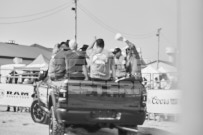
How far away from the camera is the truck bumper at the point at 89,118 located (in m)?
6.71

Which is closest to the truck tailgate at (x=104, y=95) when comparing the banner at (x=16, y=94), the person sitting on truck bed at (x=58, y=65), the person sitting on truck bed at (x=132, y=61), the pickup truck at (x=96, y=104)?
the pickup truck at (x=96, y=104)

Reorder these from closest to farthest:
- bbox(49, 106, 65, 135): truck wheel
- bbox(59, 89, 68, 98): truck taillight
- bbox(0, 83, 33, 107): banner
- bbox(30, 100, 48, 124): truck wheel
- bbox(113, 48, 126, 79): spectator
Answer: bbox(59, 89, 68, 98): truck taillight → bbox(49, 106, 65, 135): truck wheel → bbox(113, 48, 126, 79): spectator → bbox(30, 100, 48, 124): truck wheel → bbox(0, 83, 33, 107): banner

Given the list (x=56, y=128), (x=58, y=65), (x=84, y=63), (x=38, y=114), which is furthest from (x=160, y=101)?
(x=56, y=128)

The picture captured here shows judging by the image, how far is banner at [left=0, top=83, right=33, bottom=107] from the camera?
50.1ft

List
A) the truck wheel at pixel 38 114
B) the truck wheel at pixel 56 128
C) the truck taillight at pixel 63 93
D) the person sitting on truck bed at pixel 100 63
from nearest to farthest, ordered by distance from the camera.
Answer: the truck taillight at pixel 63 93, the truck wheel at pixel 56 128, the person sitting on truck bed at pixel 100 63, the truck wheel at pixel 38 114

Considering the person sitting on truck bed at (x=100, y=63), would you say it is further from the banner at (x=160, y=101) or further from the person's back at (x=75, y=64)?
the banner at (x=160, y=101)

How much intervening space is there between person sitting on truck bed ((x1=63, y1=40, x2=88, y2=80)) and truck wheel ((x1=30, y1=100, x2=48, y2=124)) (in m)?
2.47

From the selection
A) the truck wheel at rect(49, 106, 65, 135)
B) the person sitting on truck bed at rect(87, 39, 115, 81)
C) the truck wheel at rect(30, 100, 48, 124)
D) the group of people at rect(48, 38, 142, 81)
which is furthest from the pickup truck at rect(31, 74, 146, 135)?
the truck wheel at rect(30, 100, 48, 124)

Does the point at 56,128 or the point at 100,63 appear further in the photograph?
the point at 100,63

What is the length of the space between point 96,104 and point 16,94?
9352 mm

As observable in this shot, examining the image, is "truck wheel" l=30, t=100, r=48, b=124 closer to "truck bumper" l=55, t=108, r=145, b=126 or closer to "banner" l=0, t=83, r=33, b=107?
"truck bumper" l=55, t=108, r=145, b=126

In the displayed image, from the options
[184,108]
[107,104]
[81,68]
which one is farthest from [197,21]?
[81,68]

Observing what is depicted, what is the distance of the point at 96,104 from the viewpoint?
6.92 meters

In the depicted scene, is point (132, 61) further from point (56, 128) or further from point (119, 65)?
point (56, 128)
